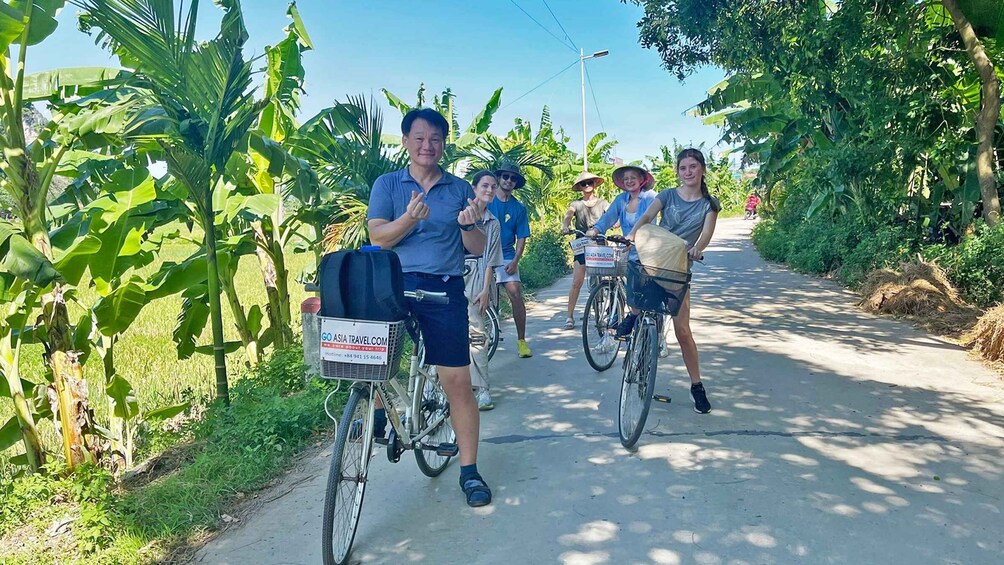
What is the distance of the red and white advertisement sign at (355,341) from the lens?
2.94 meters

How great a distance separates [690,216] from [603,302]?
1883mm

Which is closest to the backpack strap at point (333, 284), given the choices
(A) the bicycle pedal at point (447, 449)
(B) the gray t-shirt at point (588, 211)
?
(A) the bicycle pedal at point (447, 449)

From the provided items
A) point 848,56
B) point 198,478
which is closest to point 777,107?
point 848,56

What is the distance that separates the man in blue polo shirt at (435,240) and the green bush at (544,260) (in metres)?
9.09

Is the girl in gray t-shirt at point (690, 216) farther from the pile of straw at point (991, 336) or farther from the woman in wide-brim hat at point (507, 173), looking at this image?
the pile of straw at point (991, 336)

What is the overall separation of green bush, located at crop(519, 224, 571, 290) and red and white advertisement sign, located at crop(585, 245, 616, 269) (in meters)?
6.31

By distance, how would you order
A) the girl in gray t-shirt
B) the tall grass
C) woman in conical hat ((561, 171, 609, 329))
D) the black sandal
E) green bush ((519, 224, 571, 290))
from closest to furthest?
1. the black sandal
2. the girl in gray t-shirt
3. the tall grass
4. woman in conical hat ((561, 171, 609, 329))
5. green bush ((519, 224, 571, 290))

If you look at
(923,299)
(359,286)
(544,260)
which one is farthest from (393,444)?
(544,260)

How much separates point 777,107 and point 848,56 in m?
4.55

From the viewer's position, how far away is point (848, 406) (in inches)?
198

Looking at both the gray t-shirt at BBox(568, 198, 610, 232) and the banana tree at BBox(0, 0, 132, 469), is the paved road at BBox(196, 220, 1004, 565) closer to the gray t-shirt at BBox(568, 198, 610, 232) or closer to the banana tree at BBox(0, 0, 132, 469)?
the banana tree at BBox(0, 0, 132, 469)

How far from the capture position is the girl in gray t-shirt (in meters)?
4.73

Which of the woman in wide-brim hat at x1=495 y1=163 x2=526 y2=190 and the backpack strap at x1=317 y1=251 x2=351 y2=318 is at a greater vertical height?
the woman in wide-brim hat at x1=495 y1=163 x2=526 y2=190

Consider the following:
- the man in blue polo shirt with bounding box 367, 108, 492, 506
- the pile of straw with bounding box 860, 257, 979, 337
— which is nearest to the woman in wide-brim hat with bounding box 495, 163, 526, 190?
the man in blue polo shirt with bounding box 367, 108, 492, 506
